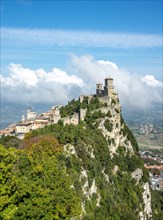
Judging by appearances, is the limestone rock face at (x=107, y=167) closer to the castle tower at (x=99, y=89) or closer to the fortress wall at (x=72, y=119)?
the fortress wall at (x=72, y=119)

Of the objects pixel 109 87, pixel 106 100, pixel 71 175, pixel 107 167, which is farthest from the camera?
pixel 109 87

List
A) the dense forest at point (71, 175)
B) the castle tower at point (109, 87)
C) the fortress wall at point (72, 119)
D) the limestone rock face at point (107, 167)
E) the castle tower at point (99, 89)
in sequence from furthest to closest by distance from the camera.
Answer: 1. the castle tower at point (99, 89)
2. the castle tower at point (109, 87)
3. the fortress wall at point (72, 119)
4. the limestone rock face at point (107, 167)
5. the dense forest at point (71, 175)

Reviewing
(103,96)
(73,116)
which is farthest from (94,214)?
(103,96)

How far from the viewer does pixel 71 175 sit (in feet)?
127

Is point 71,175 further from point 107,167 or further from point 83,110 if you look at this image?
point 83,110

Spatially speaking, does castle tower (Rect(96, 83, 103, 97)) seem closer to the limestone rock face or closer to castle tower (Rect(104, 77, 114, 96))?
castle tower (Rect(104, 77, 114, 96))

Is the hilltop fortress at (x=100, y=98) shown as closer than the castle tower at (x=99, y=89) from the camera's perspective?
Yes

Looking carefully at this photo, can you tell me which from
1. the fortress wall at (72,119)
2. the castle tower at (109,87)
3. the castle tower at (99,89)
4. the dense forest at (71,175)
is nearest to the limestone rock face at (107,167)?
the dense forest at (71,175)

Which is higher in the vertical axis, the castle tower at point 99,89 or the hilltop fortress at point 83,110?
the castle tower at point 99,89

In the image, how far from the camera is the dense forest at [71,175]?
2480cm

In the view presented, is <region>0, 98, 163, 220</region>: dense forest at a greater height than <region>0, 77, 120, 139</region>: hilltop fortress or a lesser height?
lesser

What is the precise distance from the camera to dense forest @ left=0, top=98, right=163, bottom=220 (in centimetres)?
2480

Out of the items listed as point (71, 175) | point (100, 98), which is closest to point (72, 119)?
point (100, 98)

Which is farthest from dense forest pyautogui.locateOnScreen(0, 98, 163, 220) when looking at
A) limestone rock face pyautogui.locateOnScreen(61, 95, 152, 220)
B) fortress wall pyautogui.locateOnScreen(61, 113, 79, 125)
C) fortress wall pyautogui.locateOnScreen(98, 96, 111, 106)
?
fortress wall pyautogui.locateOnScreen(61, 113, 79, 125)
